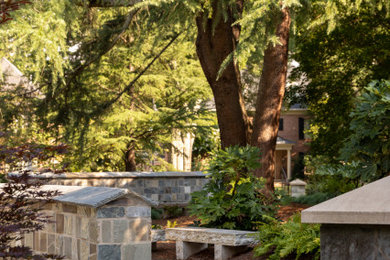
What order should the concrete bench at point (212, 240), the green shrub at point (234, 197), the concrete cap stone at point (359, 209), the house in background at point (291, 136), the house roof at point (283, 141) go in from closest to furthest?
the concrete cap stone at point (359, 209), the concrete bench at point (212, 240), the green shrub at point (234, 197), the house roof at point (283, 141), the house in background at point (291, 136)

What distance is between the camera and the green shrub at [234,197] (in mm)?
9125

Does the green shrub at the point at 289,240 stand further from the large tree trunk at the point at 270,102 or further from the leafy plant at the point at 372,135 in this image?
the large tree trunk at the point at 270,102

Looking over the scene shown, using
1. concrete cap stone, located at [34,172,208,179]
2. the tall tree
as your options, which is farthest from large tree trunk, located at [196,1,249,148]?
concrete cap stone, located at [34,172,208,179]

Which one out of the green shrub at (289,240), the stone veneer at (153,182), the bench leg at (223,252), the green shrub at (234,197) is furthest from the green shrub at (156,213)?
the green shrub at (289,240)

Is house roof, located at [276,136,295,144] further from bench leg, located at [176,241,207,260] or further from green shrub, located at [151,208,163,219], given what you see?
bench leg, located at [176,241,207,260]

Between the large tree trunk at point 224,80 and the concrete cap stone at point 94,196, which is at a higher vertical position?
the large tree trunk at point 224,80

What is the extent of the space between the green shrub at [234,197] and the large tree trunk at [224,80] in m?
2.68

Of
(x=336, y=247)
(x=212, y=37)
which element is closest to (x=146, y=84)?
(x=212, y=37)

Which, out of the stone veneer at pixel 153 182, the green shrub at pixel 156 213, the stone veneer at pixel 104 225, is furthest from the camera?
the green shrub at pixel 156 213

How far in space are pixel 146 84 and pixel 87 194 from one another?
1511 cm

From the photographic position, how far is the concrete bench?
8328 mm

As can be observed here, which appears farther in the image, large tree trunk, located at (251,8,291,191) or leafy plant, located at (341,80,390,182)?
large tree trunk, located at (251,8,291,191)

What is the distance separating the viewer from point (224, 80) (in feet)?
39.5

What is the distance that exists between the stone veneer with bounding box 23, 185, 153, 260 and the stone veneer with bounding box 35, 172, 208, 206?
748cm
